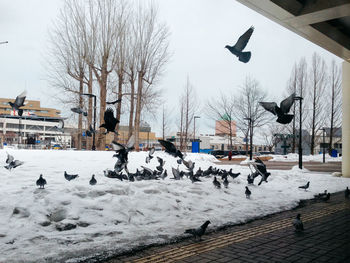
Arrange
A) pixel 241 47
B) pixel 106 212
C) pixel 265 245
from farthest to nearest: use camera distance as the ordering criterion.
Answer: pixel 241 47 → pixel 106 212 → pixel 265 245

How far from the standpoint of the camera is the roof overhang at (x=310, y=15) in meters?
6.94

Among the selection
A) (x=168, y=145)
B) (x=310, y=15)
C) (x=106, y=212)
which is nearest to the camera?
(x=106, y=212)

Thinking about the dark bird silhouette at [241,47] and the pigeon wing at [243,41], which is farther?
the pigeon wing at [243,41]

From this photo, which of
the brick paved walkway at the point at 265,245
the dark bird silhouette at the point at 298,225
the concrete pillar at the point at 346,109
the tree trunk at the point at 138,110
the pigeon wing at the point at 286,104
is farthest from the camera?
the tree trunk at the point at 138,110

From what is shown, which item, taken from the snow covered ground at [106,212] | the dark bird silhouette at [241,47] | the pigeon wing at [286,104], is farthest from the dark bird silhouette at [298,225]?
the dark bird silhouette at [241,47]

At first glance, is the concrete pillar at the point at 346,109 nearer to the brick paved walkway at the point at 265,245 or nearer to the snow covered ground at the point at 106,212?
the snow covered ground at the point at 106,212

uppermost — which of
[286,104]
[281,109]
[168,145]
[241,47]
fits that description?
[241,47]

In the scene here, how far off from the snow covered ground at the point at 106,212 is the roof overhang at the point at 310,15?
4322 mm

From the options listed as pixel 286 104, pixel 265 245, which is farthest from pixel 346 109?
pixel 265 245

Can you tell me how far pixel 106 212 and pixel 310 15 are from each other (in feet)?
21.2

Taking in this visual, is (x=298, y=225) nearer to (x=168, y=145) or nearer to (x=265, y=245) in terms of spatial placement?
(x=265, y=245)

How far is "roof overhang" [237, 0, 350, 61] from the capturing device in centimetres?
694

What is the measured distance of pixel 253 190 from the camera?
858 cm

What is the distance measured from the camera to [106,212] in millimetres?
5156
